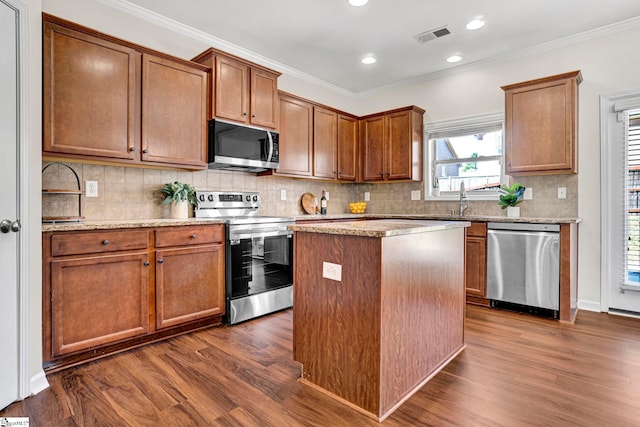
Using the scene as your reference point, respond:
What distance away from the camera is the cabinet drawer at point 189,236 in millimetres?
2576

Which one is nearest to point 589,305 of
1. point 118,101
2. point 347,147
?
point 347,147

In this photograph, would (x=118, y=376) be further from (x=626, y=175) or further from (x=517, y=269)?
(x=626, y=175)

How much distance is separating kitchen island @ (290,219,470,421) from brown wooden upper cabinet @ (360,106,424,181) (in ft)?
7.97

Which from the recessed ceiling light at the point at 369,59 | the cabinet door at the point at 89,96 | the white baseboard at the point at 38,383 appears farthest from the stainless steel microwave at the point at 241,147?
the white baseboard at the point at 38,383

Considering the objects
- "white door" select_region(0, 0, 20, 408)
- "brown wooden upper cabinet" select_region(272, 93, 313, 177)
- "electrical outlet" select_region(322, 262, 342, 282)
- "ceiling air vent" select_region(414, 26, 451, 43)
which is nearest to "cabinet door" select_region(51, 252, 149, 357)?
"white door" select_region(0, 0, 20, 408)

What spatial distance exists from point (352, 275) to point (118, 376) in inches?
61.4

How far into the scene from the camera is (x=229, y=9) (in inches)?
119

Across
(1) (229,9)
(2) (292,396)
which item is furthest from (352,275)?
(1) (229,9)

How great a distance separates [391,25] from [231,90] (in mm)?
1623

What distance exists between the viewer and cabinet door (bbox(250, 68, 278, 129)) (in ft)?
11.2

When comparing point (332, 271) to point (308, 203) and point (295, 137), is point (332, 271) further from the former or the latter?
point (308, 203)

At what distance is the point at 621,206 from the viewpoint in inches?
128

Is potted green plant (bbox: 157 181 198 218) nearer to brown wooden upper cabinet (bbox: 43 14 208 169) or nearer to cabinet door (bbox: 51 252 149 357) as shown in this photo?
brown wooden upper cabinet (bbox: 43 14 208 169)

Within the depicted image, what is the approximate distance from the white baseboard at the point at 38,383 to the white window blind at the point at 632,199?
4.57m
